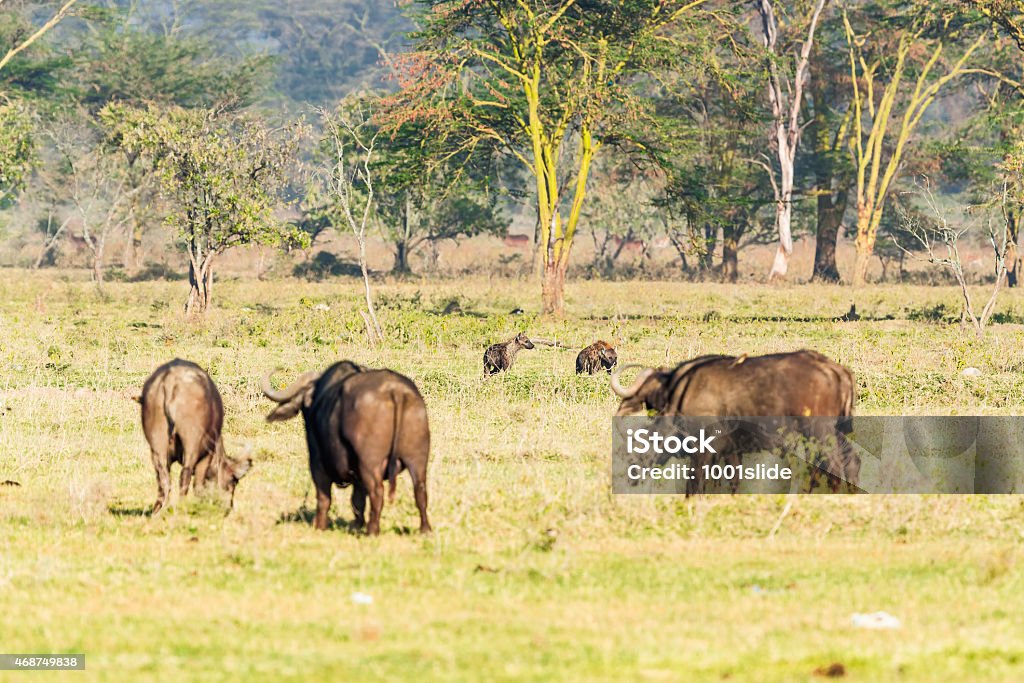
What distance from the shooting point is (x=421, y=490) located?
1008 cm

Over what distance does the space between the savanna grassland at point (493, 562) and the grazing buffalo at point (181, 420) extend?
0.36 metres

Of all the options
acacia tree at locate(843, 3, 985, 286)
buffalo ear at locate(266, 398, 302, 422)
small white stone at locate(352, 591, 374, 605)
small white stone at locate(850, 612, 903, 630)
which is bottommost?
small white stone at locate(352, 591, 374, 605)

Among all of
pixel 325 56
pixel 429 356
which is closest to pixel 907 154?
pixel 429 356

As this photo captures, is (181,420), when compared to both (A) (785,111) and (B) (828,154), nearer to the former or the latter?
(A) (785,111)

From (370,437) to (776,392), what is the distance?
147 inches

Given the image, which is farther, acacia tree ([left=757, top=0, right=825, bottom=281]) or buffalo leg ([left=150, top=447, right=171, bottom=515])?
acacia tree ([left=757, top=0, right=825, bottom=281])

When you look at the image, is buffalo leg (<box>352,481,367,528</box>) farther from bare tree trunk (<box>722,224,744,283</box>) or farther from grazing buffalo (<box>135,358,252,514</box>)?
bare tree trunk (<box>722,224,744,283</box>)

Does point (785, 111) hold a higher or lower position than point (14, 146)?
higher

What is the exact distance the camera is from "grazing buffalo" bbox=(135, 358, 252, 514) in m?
10.9

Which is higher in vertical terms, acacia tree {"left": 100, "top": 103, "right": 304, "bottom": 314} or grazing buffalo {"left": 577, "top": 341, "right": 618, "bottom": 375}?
acacia tree {"left": 100, "top": 103, "right": 304, "bottom": 314}

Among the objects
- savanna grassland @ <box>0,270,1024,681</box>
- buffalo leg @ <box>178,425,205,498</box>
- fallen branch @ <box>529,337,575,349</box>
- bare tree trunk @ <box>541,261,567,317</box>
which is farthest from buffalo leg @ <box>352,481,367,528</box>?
bare tree trunk @ <box>541,261,567,317</box>

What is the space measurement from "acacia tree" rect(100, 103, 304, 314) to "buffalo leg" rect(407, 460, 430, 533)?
19.8 m

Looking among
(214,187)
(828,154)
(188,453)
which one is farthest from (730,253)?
(188,453)

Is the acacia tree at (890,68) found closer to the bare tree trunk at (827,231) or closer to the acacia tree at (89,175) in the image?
the bare tree trunk at (827,231)
